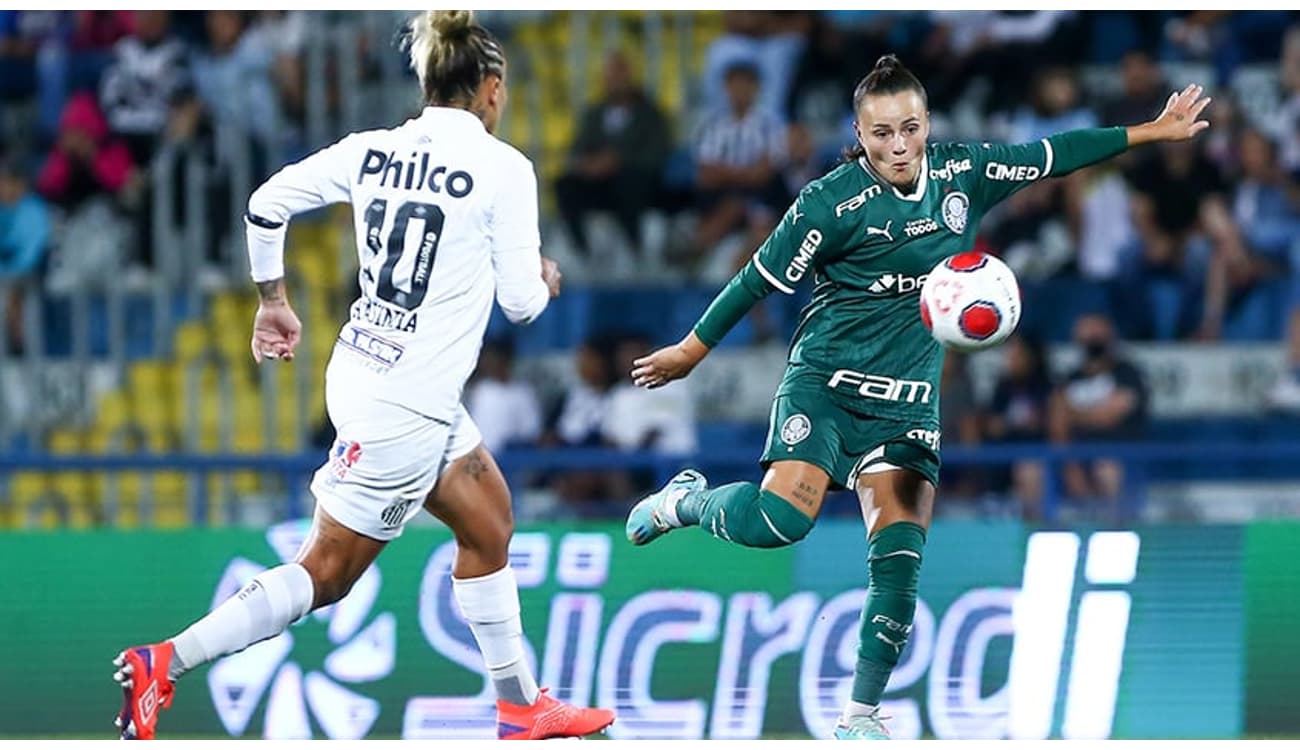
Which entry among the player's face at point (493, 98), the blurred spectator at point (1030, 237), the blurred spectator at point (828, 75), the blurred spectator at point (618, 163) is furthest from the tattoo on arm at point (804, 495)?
the blurred spectator at point (828, 75)

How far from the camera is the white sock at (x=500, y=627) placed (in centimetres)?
693

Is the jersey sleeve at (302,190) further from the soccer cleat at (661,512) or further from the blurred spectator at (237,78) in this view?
the blurred spectator at (237,78)

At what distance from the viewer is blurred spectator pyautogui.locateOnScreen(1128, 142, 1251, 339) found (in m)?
13.0

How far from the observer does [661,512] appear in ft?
24.7

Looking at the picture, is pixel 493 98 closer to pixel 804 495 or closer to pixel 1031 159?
pixel 804 495

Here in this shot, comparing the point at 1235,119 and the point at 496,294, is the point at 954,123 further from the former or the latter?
the point at 496,294

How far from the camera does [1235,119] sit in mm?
13734

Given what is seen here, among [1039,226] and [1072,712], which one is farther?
[1039,226]

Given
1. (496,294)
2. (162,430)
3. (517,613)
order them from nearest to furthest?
(496,294), (517,613), (162,430)

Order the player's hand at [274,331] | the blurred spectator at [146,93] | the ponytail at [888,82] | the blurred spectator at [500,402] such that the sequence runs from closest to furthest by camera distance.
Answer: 1. the player's hand at [274,331]
2. the ponytail at [888,82]
3. the blurred spectator at [500,402]
4. the blurred spectator at [146,93]

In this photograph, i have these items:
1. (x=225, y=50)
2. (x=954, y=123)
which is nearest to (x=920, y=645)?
(x=954, y=123)

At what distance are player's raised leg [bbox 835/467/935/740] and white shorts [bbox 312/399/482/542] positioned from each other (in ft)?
4.52

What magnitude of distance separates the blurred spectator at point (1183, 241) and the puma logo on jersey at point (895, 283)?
6.15 meters
